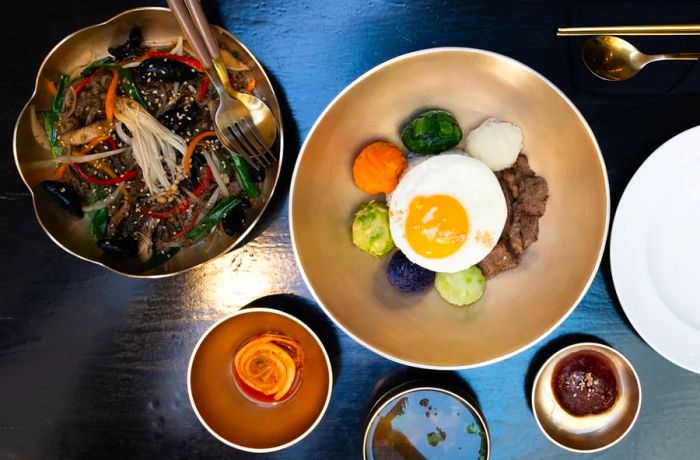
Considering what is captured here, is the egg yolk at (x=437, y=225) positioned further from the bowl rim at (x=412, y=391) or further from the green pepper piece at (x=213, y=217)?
the green pepper piece at (x=213, y=217)

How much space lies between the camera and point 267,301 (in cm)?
263

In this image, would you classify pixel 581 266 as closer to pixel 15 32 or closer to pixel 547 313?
pixel 547 313

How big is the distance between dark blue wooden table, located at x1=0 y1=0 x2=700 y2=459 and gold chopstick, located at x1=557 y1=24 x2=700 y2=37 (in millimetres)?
128

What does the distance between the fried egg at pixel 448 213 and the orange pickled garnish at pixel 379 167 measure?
0.09 m

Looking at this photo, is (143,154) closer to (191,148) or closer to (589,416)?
(191,148)

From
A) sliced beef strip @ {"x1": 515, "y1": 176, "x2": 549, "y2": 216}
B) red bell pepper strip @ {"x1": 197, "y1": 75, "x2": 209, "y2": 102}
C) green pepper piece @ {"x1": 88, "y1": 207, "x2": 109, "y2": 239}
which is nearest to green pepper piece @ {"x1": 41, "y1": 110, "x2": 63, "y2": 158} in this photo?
green pepper piece @ {"x1": 88, "y1": 207, "x2": 109, "y2": 239}

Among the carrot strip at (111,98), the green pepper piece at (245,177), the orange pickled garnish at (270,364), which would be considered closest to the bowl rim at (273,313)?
the orange pickled garnish at (270,364)

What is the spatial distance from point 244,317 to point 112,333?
727 millimetres

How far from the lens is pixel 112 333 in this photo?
2.65m

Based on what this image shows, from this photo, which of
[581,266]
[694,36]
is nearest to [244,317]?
[581,266]

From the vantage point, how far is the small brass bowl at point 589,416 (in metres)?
2.46

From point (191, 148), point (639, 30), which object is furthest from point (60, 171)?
point (639, 30)

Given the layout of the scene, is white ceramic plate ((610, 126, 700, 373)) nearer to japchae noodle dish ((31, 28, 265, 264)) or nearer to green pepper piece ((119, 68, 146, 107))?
japchae noodle dish ((31, 28, 265, 264))

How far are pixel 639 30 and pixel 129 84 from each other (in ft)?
7.53
